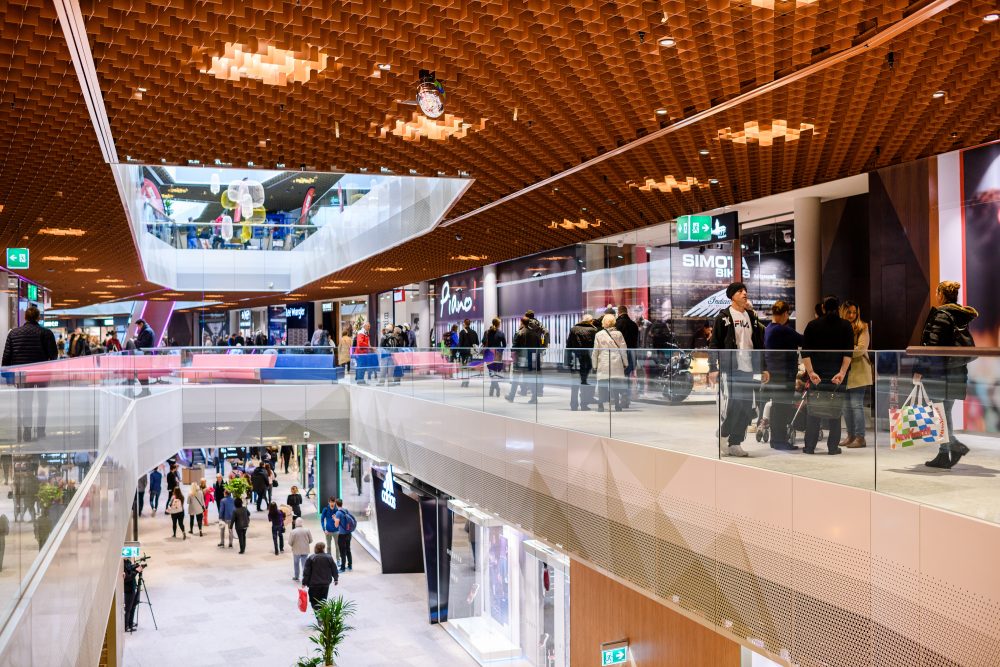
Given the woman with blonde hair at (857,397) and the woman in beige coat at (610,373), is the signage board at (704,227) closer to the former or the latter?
the woman in beige coat at (610,373)

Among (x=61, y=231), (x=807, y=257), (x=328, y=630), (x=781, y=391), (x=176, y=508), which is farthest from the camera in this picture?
(x=176, y=508)

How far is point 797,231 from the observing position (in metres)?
13.6

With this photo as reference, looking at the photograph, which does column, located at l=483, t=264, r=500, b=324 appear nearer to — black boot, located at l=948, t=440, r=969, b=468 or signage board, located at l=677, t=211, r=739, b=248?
signage board, located at l=677, t=211, r=739, b=248

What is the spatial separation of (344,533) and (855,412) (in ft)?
46.7

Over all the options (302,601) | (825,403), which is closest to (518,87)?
(825,403)

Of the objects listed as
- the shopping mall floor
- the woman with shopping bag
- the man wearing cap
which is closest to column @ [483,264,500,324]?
the shopping mall floor

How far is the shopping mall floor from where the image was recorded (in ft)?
42.3

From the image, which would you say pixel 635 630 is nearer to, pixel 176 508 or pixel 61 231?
pixel 61 231

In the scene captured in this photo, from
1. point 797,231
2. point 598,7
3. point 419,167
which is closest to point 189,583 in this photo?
point 419,167

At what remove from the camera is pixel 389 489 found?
18.3 metres

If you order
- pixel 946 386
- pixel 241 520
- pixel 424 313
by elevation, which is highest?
pixel 424 313

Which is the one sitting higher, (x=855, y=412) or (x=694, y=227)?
(x=694, y=227)

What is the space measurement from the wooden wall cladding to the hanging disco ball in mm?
5468

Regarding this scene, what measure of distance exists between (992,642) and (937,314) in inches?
108
